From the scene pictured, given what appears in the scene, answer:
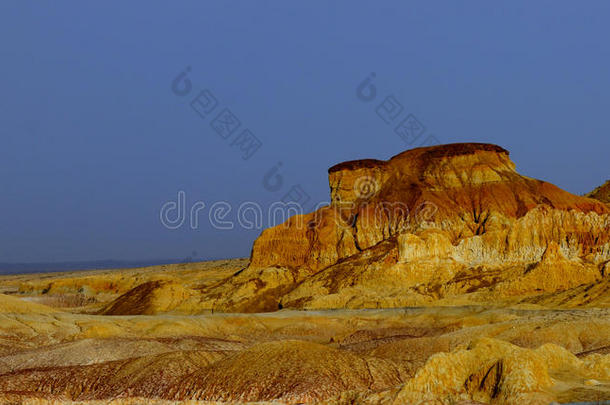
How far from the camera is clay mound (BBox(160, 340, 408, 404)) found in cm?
1728

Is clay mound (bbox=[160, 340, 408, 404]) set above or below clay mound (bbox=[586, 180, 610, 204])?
below

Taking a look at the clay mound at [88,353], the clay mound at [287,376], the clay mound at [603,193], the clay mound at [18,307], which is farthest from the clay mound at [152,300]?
the clay mound at [603,193]

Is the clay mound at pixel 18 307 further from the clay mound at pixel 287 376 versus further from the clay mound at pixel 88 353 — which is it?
the clay mound at pixel 287 376

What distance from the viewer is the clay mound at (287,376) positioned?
1728 centimetres

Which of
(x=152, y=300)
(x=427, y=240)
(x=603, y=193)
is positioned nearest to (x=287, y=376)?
(x=152, y=300)

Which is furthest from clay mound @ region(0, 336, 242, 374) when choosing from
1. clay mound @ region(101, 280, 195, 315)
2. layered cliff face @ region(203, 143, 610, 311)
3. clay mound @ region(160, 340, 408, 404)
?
clay mound @ region(101, 280, 195, 315)

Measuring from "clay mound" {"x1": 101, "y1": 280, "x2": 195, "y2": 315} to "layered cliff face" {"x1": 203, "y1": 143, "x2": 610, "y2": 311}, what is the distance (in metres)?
2.82

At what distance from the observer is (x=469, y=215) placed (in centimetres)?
6750

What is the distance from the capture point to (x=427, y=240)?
2293 inches

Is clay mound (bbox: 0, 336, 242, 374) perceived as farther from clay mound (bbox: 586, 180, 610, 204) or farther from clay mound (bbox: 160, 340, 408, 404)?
clay mound (bbox: 586, 180, 610, 204)

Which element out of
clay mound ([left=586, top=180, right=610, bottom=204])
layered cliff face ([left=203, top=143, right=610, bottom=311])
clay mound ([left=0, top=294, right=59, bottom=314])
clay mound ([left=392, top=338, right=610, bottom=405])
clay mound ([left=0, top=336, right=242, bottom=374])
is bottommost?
clay mound ([left=0, top=336, right=242, bottom=374])

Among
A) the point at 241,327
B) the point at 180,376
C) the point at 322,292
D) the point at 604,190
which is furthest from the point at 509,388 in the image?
the point at 604,190

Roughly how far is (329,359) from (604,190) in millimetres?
98400

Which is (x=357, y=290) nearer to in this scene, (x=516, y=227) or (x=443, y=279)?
(x=443, y=279)
